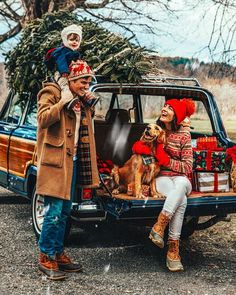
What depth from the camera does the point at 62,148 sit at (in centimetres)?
523

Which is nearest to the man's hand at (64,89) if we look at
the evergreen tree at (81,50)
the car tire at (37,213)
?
the evergreen tree at (81,50)

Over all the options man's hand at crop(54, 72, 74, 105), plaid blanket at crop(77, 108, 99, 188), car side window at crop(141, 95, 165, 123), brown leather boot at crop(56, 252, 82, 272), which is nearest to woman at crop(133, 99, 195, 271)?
plaid blanket at crop(77, 108, 99, 188)

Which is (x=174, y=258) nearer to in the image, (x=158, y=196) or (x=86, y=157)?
(x=158, y=196)

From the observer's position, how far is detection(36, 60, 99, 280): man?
5203mm

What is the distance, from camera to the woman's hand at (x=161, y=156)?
5.80 meters

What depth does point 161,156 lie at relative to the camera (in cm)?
580

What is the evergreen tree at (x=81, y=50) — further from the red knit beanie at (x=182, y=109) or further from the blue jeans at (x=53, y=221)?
the blue jeans at (x=53, y=221)

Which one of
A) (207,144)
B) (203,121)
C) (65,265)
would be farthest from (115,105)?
(65,265)

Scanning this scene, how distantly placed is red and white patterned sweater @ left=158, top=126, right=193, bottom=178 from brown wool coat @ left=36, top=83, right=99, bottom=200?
42.0 inches

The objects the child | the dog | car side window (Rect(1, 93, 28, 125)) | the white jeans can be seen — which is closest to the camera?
the child

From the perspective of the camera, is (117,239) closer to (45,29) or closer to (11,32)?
(45,29)

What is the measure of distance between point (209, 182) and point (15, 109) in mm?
2958

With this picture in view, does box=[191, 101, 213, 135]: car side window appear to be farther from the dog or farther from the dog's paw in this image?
the dog's paw

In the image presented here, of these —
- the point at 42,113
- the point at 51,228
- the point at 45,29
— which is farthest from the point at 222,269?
the point at 45,29
